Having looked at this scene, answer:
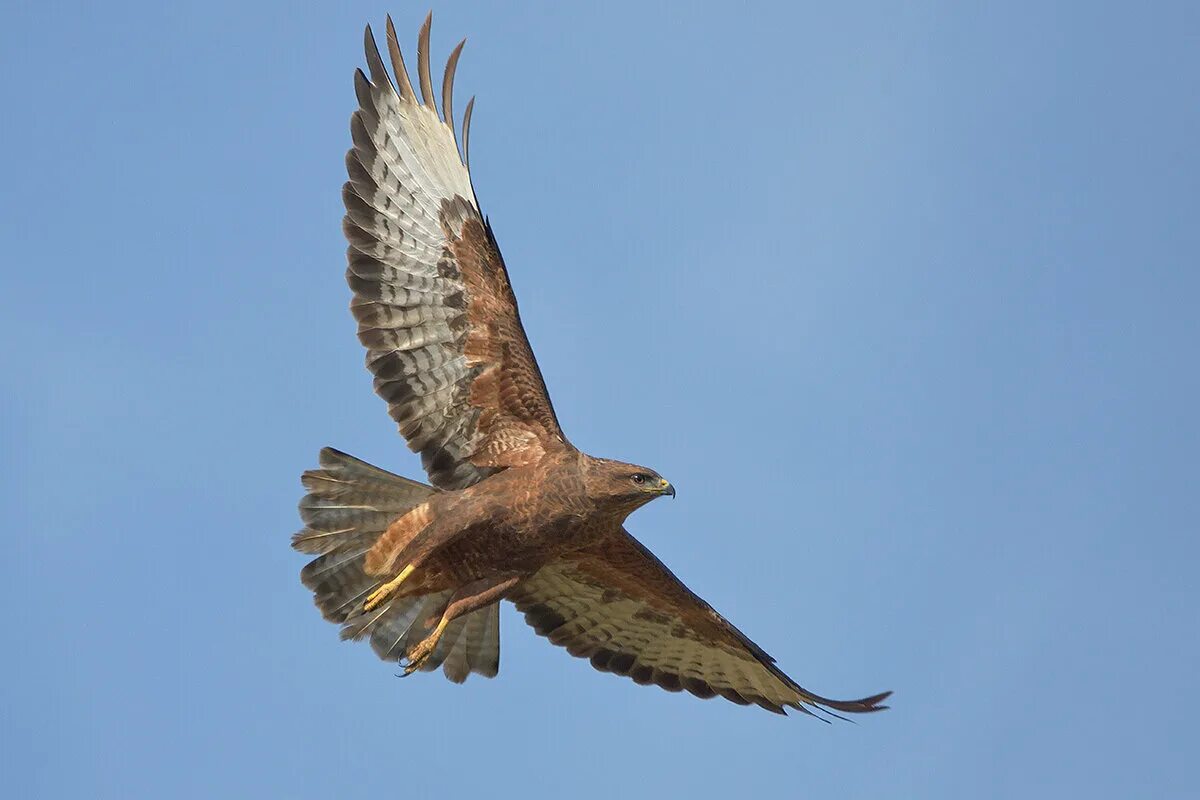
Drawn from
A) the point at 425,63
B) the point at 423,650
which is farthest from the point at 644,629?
the point at 425,63

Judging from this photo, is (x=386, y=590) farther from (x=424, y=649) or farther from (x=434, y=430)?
(x=434, y=430)

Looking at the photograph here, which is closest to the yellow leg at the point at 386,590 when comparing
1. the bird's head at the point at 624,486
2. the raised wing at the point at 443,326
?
the raised wing at the point at 443,326

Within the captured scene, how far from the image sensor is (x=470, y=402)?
12.7 m

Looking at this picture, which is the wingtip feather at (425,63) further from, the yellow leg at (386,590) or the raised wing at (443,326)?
the yellow leg at (386,590)

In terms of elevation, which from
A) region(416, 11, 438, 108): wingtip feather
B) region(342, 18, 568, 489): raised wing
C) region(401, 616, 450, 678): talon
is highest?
region(416, 11, 438, 108): wingtip feather

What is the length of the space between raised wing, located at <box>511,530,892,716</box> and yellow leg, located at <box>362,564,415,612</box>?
1.76m

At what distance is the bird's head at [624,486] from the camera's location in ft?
38.9

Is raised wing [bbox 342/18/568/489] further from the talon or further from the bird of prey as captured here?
the talon

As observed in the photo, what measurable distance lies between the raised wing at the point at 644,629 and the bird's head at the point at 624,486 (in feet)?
5.29

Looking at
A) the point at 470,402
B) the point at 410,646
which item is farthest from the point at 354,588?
the point at 470,402

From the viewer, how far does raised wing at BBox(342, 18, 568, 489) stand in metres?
12.6

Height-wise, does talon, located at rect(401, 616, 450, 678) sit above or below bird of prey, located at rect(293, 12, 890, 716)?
below

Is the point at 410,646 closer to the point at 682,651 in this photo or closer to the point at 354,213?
the point at 682,651

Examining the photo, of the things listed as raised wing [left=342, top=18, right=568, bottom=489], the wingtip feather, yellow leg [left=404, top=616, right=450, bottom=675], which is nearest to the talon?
yellow leg [left=404, top=616, right=450, bottom=675]
